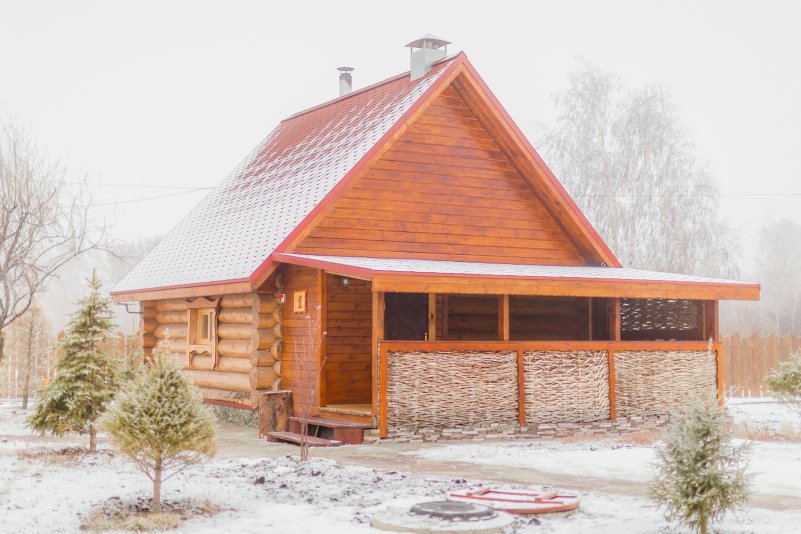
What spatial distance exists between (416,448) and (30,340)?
1169 centimetres

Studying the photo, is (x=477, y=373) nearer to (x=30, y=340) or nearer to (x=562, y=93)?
(x=30, y=340)

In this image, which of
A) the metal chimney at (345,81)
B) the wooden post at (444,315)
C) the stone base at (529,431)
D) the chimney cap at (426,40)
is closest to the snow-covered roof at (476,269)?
the wooden post at (444,315)

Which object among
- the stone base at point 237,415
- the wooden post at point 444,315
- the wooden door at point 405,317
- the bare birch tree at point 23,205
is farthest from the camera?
the bare birch tree at point 23,205

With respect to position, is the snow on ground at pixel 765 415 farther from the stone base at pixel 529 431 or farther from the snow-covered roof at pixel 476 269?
the snow-covered roof at pixel 476 269

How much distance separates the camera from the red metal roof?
17.3 metres

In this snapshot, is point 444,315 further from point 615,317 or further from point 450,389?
point 450,389

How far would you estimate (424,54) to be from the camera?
19031 mm

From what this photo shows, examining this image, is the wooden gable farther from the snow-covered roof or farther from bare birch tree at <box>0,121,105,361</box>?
bare birch tree at <box>0,121,105,361</box>

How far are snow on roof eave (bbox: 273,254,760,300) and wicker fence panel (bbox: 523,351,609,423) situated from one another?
1070mm

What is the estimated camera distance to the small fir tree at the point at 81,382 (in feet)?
43.7

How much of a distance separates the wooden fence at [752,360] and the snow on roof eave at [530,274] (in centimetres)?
907

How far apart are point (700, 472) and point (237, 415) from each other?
11.5 m

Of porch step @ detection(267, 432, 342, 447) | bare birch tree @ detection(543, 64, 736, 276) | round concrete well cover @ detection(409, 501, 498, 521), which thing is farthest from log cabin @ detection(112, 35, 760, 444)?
bare birch tree @ detection(543, 64, 736, 276)

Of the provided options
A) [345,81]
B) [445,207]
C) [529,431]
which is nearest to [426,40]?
[445,207]
